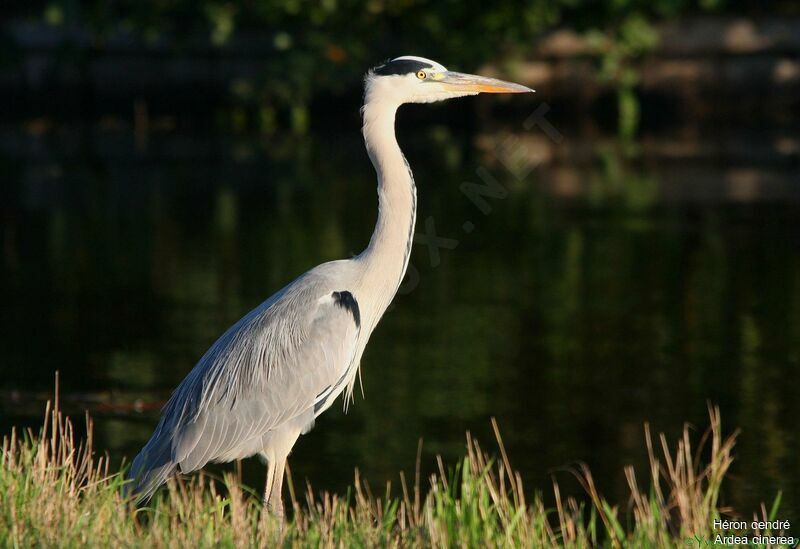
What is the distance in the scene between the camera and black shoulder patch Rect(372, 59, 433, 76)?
18.5ft

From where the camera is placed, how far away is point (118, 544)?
13.6ft

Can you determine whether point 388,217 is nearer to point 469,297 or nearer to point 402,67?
point 402,67

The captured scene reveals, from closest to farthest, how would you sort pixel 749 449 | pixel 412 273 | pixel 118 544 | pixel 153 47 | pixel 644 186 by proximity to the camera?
pixel 118 544
pixel 749 449
pixel 412 273
pixel 644 186
pixel 153 47

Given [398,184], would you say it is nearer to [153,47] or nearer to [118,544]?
[118,544]

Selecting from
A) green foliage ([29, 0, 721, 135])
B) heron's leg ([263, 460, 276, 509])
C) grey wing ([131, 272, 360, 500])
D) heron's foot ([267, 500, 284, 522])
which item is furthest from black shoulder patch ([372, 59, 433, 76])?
green foliage ([29, 0, 721, 135])

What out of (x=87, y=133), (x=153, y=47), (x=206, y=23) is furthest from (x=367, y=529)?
(x=153, y=47)

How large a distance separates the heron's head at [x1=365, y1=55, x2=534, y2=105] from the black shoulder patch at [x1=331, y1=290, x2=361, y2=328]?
780 mm

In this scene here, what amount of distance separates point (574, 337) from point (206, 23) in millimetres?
17729

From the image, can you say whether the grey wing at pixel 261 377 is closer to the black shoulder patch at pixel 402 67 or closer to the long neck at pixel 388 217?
the long neck at pixel 388 217

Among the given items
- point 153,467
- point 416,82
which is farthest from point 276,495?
point 416,82

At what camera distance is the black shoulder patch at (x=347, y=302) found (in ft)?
17.9

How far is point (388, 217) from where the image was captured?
5.52 m

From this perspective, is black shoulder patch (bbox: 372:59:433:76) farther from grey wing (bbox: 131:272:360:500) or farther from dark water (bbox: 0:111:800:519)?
dark water (bbox: 0:111:800:519)

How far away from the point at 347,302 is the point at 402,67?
0.95 m
